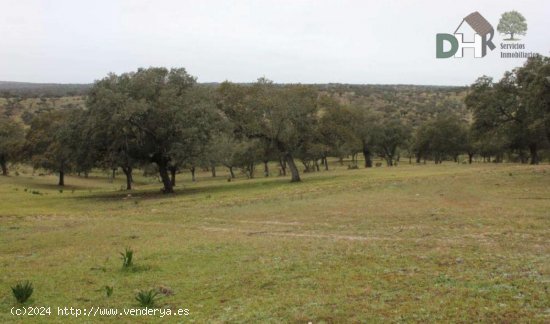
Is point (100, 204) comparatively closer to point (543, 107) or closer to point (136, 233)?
point (136, 233)

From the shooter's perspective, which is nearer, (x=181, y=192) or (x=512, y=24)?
(x=512, y=24)

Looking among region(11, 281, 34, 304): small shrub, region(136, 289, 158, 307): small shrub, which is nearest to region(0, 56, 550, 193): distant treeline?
region(11, 281, 34, 304): small shrub

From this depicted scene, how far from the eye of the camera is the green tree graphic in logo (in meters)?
36.1

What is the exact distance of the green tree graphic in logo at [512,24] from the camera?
119 ft

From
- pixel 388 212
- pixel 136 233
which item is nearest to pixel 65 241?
pixel 136 233

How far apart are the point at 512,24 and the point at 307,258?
31610 mm

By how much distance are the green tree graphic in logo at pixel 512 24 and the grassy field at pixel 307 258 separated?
13992 millimetres

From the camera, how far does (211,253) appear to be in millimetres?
14391

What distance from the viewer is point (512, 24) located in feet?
119

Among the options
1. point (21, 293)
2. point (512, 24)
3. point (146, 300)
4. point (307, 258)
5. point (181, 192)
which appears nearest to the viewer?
point (146, 300)

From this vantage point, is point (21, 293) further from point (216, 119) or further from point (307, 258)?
point (216, 119)

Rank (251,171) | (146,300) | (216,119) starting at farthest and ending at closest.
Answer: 1. (251,171)
2. (216,119)
3. (146,300)

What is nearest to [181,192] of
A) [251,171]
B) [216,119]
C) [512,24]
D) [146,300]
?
[216,119]

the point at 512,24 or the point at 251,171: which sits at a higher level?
the point at 512,24
